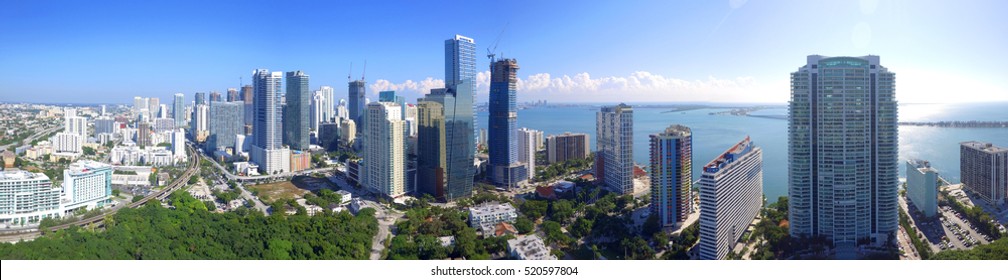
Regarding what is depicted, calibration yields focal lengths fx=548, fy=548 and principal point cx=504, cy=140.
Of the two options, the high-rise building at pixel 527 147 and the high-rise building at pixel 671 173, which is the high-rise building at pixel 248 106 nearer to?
the high-rise building at pixel 527 147

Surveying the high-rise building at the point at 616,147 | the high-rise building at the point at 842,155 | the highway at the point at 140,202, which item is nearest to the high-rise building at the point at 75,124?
the highway at the point at 140,202

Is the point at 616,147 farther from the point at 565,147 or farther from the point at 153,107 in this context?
the point at 153,107

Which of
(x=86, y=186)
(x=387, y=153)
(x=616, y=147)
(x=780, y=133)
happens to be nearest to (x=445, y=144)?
(x=387, y=153)

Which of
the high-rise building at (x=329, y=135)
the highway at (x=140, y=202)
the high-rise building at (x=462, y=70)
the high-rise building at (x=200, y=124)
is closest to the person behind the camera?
the highway at (x=140, y=202)

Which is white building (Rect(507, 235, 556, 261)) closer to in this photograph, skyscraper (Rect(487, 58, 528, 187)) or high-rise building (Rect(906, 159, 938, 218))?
high-rise building (Rect(906, 159, 938, 218))

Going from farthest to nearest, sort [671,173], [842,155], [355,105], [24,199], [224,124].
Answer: [355,105], [224,124], [671,173], [842,155], [24,199]

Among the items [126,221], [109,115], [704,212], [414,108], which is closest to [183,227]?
[126,221]
